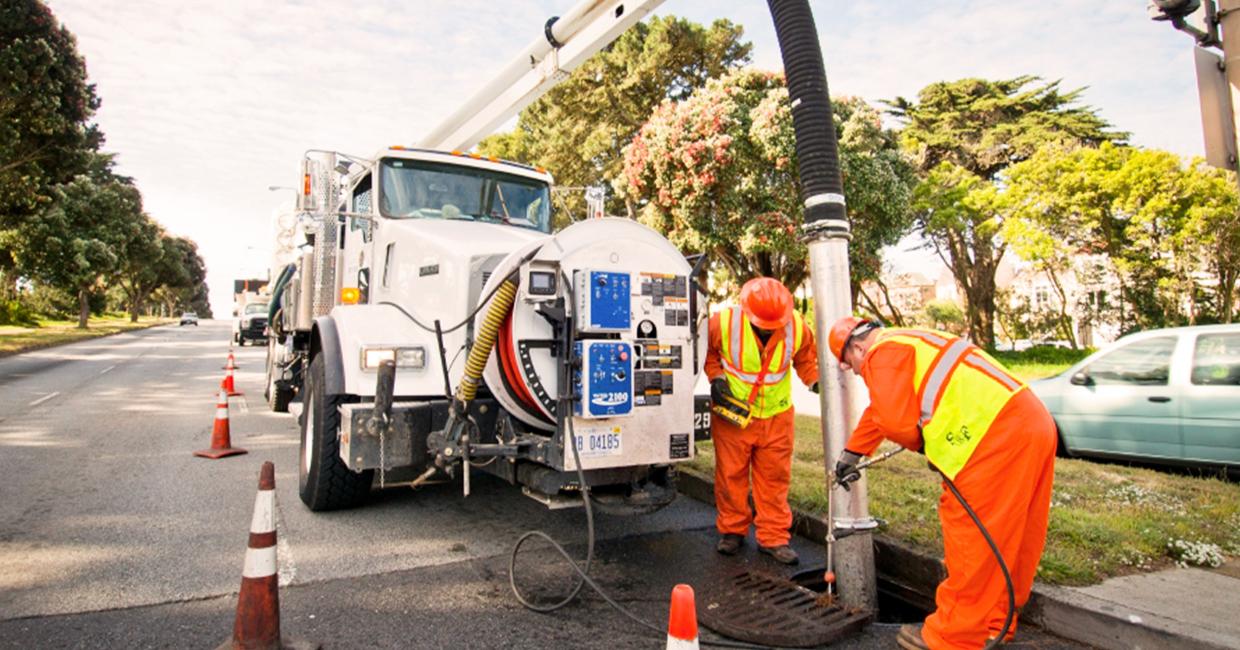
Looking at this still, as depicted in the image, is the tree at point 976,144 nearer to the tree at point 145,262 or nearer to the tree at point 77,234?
the tree at point 77,234

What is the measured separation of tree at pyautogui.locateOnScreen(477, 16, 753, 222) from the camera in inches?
888

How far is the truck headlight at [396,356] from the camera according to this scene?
4551 mm

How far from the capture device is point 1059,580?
3.73 metres

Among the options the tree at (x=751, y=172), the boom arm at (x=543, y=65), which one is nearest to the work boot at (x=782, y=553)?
the boom arm at (x=543, y=65)

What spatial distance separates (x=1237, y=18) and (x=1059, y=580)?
2.70 meters

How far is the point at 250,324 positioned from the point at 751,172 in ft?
60.5

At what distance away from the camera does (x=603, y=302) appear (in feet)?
12.9

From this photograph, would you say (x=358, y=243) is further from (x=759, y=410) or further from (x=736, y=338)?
(x=759, y=410)

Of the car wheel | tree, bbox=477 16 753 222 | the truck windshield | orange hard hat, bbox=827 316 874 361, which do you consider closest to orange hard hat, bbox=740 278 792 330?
orange hard hat, bbox=827 316 874 361

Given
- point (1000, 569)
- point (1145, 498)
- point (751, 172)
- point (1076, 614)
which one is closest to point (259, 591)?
point (1000, 569)

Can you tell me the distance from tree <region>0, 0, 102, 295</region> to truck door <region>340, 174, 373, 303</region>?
1315 centimetres

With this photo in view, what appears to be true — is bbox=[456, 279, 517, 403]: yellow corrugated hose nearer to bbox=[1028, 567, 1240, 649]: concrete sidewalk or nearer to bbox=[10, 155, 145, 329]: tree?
bbox=[1028, 567, 1240, 649]: concrete sidewalk

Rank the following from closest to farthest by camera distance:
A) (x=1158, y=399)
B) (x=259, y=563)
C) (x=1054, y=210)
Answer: (x=259, y=563)
(x=1158, y=399)
(x=1054, y=210)

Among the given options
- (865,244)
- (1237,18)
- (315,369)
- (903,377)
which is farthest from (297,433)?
(865,244)
